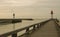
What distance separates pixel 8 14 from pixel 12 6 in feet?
2.66

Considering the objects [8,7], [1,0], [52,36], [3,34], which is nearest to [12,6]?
[8,7]

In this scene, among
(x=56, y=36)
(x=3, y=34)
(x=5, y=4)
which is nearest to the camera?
(x=3, y=34)

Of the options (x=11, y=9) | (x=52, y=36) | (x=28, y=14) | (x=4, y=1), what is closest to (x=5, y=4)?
(x=4, y=1)

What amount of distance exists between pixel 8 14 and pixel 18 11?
35.3 inches

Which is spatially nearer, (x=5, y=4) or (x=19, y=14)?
(x=19, y=14)

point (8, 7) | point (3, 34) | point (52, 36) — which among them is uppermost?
point (8, 7)

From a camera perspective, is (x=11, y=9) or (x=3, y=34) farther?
(x=11, y=9)

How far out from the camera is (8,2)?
15117 mm

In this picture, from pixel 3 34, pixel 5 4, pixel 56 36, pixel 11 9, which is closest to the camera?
pixel 3 34

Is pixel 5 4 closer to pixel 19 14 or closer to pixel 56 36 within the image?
pixel 19 14

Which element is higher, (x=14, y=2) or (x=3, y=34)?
(x=14, y=2)

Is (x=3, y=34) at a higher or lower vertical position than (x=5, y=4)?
lower

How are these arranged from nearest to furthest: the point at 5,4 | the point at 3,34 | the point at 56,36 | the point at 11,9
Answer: the point at 3,34 < the point at 56,36 < the point at 11,9 < the point at 5,4

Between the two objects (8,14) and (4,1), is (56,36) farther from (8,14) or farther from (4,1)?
(4,1)
